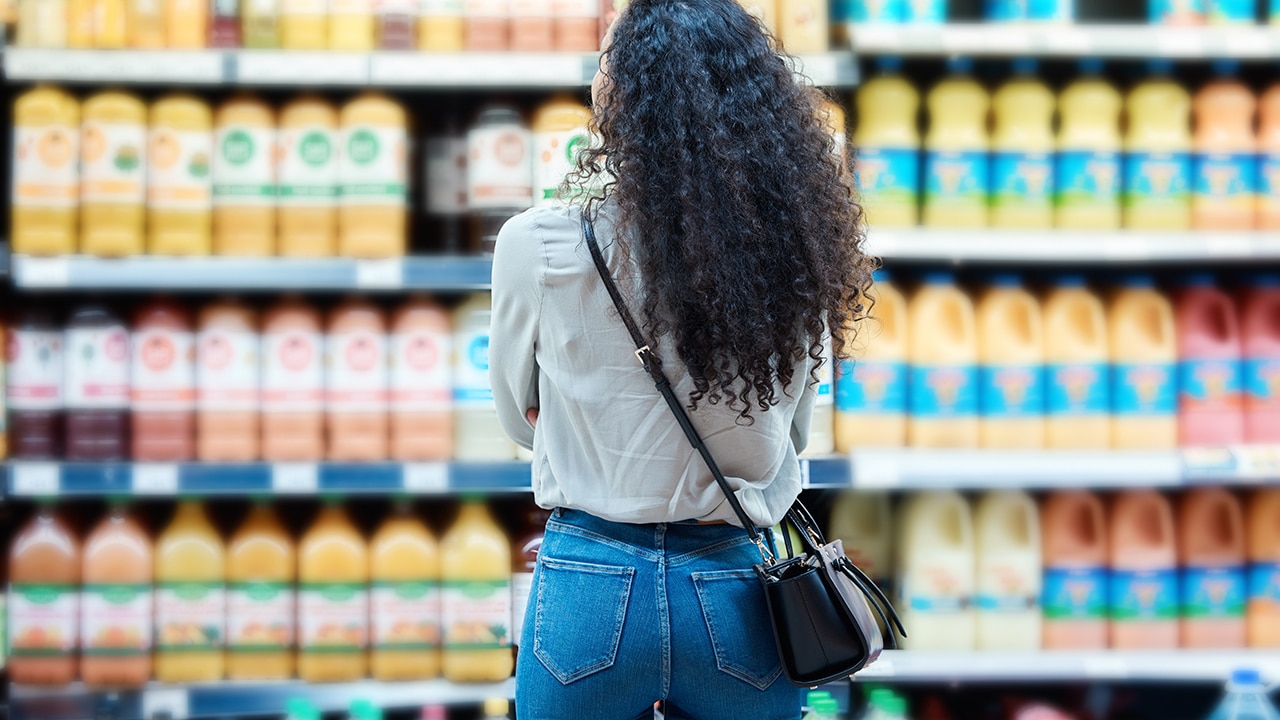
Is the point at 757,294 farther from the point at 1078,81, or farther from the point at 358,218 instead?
the point at 1078,81

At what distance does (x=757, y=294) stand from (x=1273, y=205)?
5.36ft

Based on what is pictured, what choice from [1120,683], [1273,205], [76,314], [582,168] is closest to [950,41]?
[1273,205]

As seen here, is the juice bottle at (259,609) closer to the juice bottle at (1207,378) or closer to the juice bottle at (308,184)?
the juice bottle at (308,184)

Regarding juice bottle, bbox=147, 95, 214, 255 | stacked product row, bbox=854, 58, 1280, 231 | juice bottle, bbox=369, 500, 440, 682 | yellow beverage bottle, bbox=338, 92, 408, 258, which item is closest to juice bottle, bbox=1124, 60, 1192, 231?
stacked product row, bbox=854, 58, 1280, 231

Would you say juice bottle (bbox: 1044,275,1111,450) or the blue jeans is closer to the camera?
the blue jeans

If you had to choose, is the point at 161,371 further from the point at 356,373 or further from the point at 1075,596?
the point at 1075,596

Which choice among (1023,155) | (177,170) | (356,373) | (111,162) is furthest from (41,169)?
(1023,155)

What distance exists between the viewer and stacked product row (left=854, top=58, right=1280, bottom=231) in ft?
6.86

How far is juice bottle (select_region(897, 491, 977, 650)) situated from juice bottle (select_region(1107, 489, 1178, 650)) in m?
0.31

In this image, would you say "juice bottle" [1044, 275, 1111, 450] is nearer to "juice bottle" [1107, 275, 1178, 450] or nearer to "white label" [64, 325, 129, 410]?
"juice bottle" [1107, 275, 1178, 450]

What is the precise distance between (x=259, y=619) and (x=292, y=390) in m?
0.46

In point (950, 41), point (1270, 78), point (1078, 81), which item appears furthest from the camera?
point (1270, 78)

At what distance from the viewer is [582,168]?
43.9 inches

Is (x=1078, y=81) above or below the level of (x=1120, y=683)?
above
